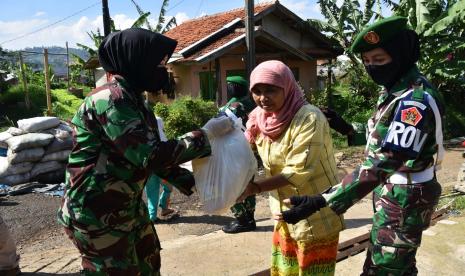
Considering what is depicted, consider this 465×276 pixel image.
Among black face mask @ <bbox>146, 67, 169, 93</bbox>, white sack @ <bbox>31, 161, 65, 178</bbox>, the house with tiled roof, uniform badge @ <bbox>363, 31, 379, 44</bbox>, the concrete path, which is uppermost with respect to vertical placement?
the house with tiled roof

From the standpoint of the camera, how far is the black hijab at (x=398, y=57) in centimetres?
196

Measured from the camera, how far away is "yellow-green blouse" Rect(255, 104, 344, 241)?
2246 mm

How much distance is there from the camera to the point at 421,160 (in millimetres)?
1973

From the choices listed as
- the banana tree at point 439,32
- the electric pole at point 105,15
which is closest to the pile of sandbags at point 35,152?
the electric pole at point 105,15

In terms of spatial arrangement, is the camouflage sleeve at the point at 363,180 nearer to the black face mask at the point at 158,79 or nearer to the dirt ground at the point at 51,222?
the black face mask at the point at 158,79

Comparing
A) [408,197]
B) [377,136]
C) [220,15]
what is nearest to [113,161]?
[377,136]

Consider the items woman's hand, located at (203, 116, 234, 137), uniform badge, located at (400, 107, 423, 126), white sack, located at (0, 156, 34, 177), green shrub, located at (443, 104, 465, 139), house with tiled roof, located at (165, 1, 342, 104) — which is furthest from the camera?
green shrub, located at (443, 104, 465, 139)

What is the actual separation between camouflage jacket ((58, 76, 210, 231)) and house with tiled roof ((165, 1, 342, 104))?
970cm

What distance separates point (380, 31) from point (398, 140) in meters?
0.50

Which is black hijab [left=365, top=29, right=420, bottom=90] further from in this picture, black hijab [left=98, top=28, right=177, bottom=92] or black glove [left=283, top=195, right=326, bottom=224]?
black hijab [left=98, top=28, right=177, bottom=92]

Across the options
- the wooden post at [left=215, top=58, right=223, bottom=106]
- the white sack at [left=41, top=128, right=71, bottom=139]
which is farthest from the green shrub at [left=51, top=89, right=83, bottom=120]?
the white sack at [left=41, top=128, right=71, bottom=139]

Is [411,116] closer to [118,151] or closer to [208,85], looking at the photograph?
[118,151]

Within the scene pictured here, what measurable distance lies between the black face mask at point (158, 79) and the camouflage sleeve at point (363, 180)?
0.96 meters

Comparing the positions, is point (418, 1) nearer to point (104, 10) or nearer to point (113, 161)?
point (104, 10)
